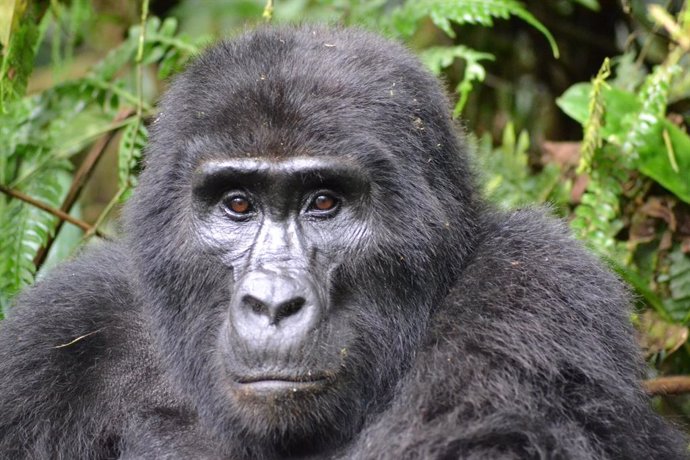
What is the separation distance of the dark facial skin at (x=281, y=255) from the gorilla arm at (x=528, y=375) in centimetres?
31

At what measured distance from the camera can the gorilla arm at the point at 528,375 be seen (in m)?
2.86

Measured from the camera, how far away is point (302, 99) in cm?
326

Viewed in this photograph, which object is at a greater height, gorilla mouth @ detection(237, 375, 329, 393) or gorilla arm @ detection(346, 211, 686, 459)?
gorilla arm @ detection(346, 211, 686, 459)

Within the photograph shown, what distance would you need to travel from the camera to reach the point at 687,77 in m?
5.21

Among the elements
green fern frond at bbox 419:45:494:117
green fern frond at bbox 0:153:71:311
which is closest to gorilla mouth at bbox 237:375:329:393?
green fern frond at bbox 0:153:71:311

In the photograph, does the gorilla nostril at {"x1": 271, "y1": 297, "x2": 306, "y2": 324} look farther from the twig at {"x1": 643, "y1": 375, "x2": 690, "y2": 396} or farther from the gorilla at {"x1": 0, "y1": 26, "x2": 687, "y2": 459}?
the twig at {"x1": 643, "y1": 375, "x2": 690, "y2": 396}

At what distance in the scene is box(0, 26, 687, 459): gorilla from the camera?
9.64 ft

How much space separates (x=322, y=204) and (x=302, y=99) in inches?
14.2

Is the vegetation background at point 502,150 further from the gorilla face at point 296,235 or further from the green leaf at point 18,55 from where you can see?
the gorilla face at point 296,235

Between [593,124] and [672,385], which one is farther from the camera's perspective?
[593,124]

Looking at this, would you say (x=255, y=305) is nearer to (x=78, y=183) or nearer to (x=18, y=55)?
(x=18, y=55)

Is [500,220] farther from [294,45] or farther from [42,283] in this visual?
[42,283]

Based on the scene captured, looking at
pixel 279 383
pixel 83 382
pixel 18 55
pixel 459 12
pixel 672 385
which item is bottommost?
pixel 83 382

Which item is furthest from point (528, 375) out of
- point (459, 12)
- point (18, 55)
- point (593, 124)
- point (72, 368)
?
point (18, 55)
